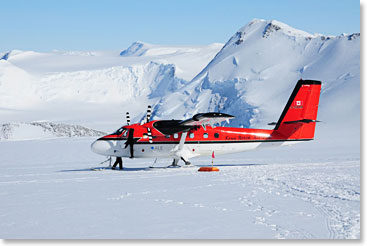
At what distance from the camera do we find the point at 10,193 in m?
13.2

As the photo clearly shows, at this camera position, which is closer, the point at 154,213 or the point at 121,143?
the point at 154,213

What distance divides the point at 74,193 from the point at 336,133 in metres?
47.1

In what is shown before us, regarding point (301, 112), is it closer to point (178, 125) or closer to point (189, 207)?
point (178, 125)

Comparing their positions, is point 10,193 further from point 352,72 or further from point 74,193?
point 352,72

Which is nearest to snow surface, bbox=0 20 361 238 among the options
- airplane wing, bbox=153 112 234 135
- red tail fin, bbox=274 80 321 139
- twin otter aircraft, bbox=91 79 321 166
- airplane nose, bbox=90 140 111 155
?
twin otter aircraft, bbox=91 79 321 166

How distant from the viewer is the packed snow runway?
8.14m

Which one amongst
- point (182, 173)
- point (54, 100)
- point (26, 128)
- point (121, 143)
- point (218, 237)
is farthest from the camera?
point (54, 100)

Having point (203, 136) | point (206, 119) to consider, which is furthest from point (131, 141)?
point (206, 119)

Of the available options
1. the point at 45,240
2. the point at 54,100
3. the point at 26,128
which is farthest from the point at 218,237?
the point at 54,100

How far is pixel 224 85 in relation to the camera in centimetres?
8338

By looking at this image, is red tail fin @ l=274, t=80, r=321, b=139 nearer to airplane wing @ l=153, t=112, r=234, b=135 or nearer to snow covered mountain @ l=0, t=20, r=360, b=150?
airplane wing @ l=153, t=112, r=234, b=135

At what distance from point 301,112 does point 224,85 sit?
2469 inches

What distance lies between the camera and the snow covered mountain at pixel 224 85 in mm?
68750

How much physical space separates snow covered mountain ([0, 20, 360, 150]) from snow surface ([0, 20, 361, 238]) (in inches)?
11.6
